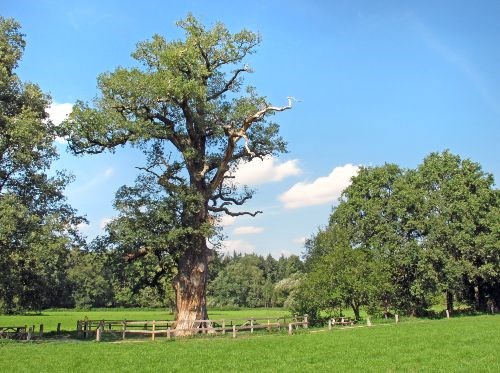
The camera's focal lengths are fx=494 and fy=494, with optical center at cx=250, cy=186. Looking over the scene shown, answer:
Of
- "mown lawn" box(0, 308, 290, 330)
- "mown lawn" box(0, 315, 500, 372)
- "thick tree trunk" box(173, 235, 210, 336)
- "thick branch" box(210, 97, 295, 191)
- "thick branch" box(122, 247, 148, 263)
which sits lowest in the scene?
"mown lawn" box(0, 308, 290, 330)

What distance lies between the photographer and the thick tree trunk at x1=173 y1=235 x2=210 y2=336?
3519 centimetres

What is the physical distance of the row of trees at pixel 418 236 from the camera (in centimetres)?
5238

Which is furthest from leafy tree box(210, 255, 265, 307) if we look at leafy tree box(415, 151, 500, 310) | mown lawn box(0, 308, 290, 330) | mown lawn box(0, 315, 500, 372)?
mown lawn box(0, 315, 500, 372)

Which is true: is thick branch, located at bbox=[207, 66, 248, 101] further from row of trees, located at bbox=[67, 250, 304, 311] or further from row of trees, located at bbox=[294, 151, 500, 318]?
row of trees, located at bbox=[294, 151, 500, 318]

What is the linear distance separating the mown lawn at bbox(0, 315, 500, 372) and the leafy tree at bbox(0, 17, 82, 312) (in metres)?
4.59

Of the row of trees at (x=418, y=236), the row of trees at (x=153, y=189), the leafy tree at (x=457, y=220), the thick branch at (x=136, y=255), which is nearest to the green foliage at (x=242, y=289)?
the row of trees at (x=418, y=236)

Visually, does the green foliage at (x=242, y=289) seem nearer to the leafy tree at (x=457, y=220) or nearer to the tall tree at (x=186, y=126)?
the leafy tree at (x=457, y=220)

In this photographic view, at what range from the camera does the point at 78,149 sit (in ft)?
117

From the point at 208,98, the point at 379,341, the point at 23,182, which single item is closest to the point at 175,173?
the point at 208,98

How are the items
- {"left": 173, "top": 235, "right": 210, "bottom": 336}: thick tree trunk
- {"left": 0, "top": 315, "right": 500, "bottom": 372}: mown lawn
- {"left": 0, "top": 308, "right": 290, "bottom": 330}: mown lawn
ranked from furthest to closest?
{"left": 0, "top": 308, "right": 290, "bottom": 330}: mown lawn
{"left": 173, "top": 235, "right": 210, "bottom": 336}: thick tree trunk
{"left": 0, "top": 315, "right": 500, "bottom": 372}: mown lawn

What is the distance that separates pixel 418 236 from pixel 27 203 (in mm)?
43214

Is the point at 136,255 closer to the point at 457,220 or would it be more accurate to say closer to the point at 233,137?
the point at 233,137

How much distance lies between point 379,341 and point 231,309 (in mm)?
100831

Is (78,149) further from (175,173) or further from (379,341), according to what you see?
(379,341)
